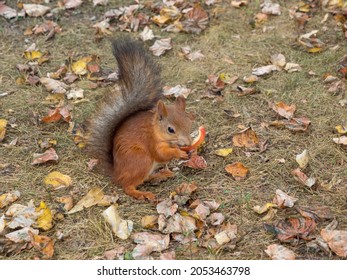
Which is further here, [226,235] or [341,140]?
[341,140]

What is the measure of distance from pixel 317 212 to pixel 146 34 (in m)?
2.30

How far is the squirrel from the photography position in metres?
2.74

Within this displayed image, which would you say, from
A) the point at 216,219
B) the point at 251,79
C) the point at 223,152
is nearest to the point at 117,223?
the point at 216,219

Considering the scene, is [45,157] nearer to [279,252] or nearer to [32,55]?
[32,55]

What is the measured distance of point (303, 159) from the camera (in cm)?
293

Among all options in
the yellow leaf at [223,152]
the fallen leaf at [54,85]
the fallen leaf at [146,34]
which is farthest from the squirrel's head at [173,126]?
the fallen leaf at [146,34]

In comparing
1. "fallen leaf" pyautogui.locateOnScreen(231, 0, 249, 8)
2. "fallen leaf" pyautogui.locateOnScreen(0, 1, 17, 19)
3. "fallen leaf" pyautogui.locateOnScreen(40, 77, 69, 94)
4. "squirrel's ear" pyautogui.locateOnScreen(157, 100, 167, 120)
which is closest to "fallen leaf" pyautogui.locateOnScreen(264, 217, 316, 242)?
"squirrel's ear" pyautogui.locateOnScreen(157, 100, 167, 120)

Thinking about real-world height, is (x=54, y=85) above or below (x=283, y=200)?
above

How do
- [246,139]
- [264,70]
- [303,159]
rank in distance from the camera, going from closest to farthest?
[303,159] → [246,139] → [264,70]

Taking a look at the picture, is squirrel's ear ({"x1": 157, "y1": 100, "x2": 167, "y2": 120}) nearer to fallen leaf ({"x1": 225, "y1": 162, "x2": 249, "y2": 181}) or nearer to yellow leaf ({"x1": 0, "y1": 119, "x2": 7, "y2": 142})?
fallen leaf ({"x1": 225, "y1": 162, "x2": 249, "y2": 181})

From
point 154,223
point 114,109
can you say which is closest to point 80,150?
point 114,109

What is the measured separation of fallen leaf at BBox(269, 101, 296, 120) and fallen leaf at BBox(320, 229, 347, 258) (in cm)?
106

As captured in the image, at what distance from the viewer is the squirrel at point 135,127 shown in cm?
274
